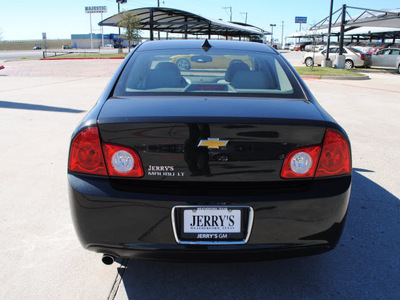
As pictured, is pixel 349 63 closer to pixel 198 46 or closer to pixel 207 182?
pixel 198 46

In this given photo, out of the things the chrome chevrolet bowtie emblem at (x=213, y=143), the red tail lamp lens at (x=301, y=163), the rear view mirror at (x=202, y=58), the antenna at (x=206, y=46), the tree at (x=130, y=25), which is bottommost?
the red tail lamp lens at (x=301, y=163)

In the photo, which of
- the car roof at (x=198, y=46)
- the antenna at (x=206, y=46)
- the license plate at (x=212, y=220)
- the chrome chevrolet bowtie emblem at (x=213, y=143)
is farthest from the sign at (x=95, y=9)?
the license plate at (x=212, y=220)

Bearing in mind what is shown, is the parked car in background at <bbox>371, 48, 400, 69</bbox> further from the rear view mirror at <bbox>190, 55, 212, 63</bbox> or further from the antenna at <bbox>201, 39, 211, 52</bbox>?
the rear view mirror at <bbox>190, 55, 212, 63</bbox>

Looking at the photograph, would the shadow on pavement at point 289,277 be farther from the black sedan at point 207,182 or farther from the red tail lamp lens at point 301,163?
the red tail lamp lens at point 301,163

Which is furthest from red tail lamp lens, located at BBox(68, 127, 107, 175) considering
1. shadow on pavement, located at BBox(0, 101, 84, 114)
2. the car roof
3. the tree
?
the tree

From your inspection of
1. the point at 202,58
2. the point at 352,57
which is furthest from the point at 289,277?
the point at 352,57

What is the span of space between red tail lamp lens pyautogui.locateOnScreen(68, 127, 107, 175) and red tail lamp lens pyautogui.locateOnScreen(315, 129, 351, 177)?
1200mm

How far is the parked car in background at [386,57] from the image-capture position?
925 inches

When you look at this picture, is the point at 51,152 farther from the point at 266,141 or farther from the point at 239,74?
the point at 266,141

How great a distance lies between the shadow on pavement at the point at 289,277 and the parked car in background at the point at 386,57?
78.8ft

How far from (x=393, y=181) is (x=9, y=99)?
9.27 meters

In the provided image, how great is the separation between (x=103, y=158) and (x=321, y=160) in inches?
47.0

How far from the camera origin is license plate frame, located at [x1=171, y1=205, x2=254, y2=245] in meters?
1.94

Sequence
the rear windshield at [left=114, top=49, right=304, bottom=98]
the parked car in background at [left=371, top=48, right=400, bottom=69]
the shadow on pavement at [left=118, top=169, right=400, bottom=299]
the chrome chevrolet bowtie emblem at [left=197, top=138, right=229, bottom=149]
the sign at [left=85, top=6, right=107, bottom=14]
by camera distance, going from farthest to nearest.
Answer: the sign at [left=85, top=6, right=107, bottom=14] → the parked car in background at [left=371, top=48, right=400, bottom=69] → the rear windshield at [left=114, top=49, right=304, bottom=98] → the shadow on pavement at [left=118, top=169, right=400, bottom=299] → the chrome chevrolet bowtie emblem at [left=197, top=138, right=229, bottom=149]
